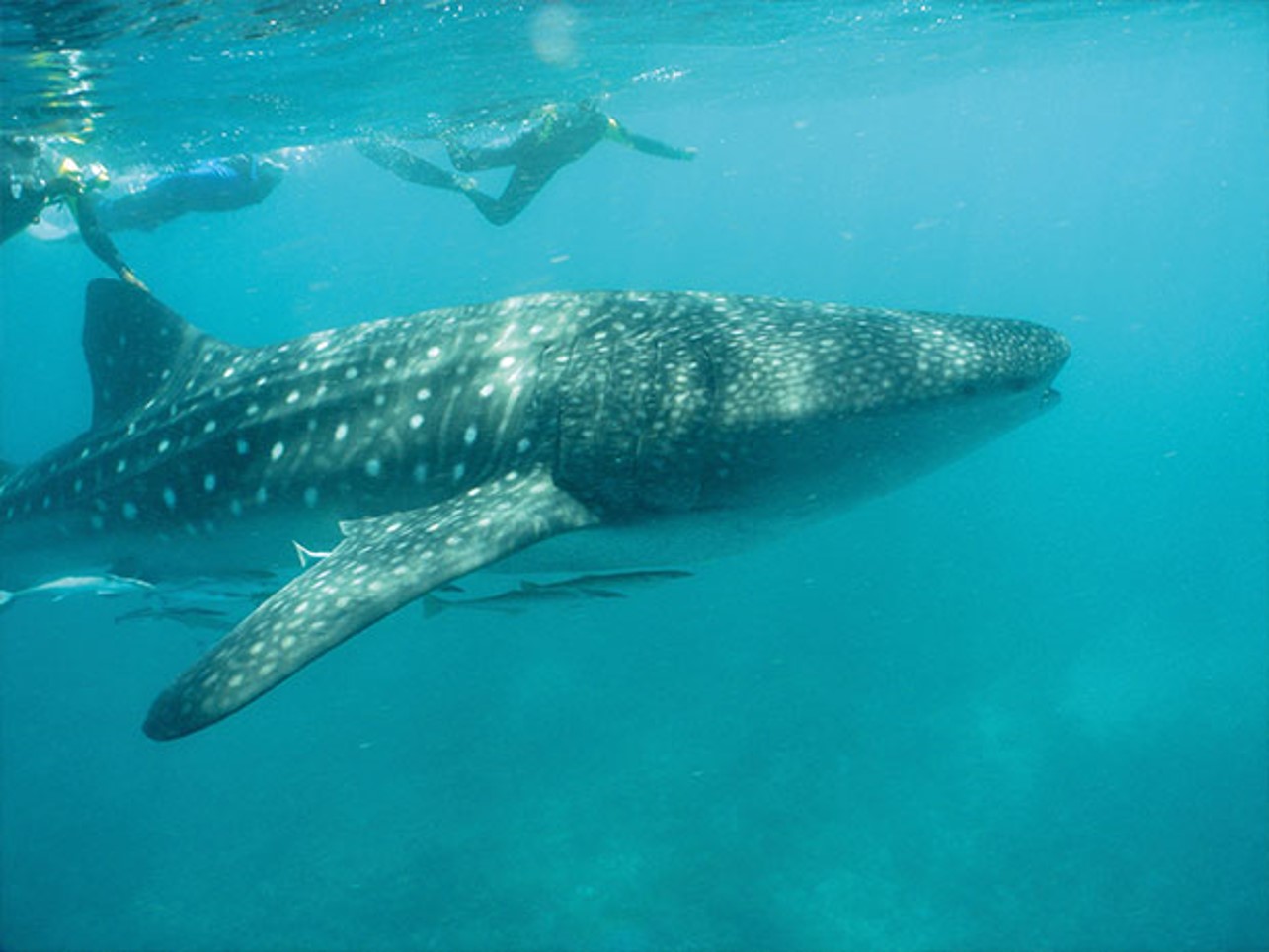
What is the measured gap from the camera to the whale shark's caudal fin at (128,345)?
702 cm

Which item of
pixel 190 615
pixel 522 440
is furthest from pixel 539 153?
pixel 522 440

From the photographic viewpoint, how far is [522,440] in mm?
5117

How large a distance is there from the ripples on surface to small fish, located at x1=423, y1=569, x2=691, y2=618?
11.2 meters

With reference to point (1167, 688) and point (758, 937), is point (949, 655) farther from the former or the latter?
point (758, 937)

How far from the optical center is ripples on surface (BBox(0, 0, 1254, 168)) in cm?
1385

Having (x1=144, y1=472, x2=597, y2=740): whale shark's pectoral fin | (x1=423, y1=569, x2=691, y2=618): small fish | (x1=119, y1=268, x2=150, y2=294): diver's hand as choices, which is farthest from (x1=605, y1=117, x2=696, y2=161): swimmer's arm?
(x1=144, y1=472, x2=597, y2=740): whale shark's pectoral fin

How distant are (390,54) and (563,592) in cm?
1711

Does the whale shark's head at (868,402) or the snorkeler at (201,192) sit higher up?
the snorkeler at (201,192)

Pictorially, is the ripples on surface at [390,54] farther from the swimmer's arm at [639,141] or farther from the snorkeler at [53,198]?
the swimmer's arm at [639,141]

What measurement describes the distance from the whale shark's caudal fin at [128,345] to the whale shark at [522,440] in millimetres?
429

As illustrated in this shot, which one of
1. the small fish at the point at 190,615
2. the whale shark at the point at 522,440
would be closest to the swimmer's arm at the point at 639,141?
the whale shark at the point at 522,440

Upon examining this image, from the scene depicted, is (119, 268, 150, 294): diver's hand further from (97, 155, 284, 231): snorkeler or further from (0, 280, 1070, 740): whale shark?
(97, 155, 284, 231): snorkeler

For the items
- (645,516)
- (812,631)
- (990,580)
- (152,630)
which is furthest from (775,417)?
(152,630)

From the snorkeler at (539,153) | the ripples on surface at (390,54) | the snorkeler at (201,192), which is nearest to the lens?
the ripples on surface at (390,54)
